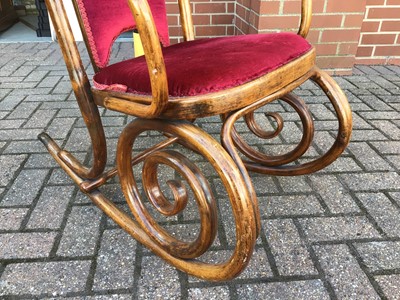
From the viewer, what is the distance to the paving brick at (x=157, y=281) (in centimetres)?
100

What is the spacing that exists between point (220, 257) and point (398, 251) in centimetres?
56

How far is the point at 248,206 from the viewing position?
82 centimetres

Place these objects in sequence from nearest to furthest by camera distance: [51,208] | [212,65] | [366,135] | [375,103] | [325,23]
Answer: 1. [212,65]
2. [51,208]
3. [366,135]
4. [375,103]
5. [325,23]

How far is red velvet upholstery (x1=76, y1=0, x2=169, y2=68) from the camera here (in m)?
1.13

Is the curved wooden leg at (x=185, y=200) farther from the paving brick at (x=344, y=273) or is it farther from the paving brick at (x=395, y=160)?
the paving brick at (x=395, y=160)

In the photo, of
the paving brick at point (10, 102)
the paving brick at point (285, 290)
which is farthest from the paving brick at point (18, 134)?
the paving brick at point (285, 290)

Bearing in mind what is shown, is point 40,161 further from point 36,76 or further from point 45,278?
point 36,76

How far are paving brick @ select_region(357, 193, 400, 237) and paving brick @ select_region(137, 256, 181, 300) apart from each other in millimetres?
730

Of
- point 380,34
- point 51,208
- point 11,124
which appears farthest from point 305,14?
point 380,34

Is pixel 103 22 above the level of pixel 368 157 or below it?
above

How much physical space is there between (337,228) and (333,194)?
0.65 ft

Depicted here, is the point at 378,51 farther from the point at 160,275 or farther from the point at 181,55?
the point at 160,275

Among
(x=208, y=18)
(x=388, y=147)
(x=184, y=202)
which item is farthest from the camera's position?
(x=208, y=18)

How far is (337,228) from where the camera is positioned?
4.04 ft
